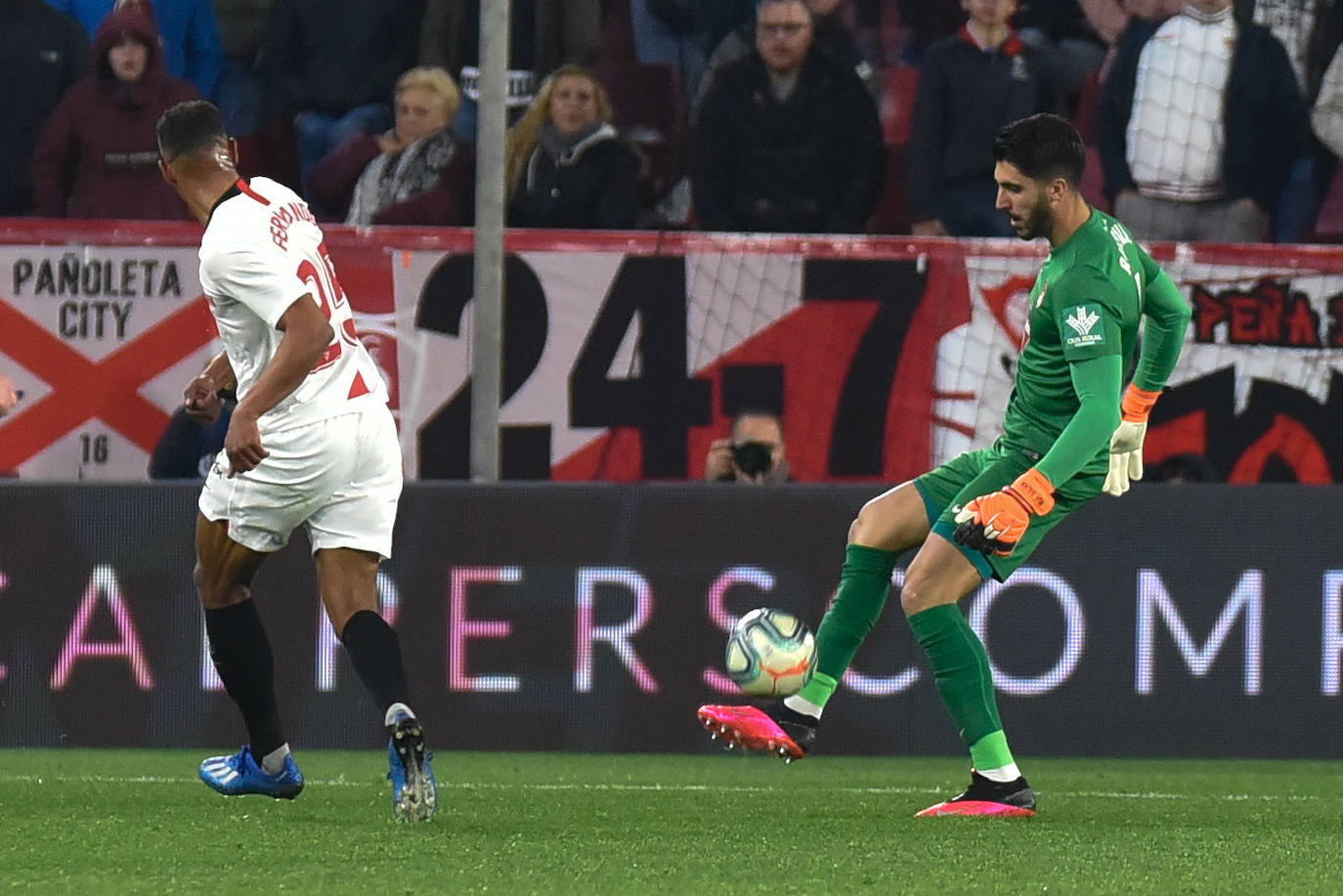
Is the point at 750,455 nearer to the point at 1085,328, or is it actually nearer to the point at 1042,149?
the point at 1042,149

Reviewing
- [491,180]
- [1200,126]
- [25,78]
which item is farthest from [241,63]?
[1200,126]

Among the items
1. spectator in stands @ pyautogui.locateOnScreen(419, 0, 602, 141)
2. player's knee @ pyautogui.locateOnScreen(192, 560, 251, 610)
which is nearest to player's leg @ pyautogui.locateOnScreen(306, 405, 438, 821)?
player's knee @ pyautogui.locateOnScreen(192, 560, 251, 610)

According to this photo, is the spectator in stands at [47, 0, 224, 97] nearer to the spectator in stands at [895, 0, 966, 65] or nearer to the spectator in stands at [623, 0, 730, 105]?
the spectator in stands at [623, 0, 730, 105]

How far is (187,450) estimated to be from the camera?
932 centimetres

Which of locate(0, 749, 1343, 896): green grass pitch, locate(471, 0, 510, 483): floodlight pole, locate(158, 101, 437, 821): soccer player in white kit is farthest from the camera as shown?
locate(471, 0, 510, 483): floodlight pole

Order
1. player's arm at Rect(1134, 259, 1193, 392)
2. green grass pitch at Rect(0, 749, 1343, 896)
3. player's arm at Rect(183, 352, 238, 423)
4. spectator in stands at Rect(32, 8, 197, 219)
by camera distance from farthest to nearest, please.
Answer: spectator in stands at Rect(32, 8, 197, 219) < player's arm at Rect(1134, 259, 1193, 392) < player's arm at Rect(183, 352, 238, 423) < green grass pitch at Rect(0, 749, 1343, 896)

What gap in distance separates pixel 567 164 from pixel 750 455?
1.49 metres

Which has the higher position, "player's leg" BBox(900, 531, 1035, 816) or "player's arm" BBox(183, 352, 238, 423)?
"player's arm" BBox(183, 352, 238, 423)

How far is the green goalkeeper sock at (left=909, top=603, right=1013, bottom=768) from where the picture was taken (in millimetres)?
5688

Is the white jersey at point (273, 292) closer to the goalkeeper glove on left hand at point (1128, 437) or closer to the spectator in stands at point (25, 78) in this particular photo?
the goalkeeper glove on left hand at point (1128, 437)

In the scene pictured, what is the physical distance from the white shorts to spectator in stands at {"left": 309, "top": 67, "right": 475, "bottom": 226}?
15.0 feet

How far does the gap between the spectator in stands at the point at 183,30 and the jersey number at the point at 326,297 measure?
16.1 ft

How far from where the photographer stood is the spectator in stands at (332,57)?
33.3ft

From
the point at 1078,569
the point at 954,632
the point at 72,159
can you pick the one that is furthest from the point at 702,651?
the point at 72,159
